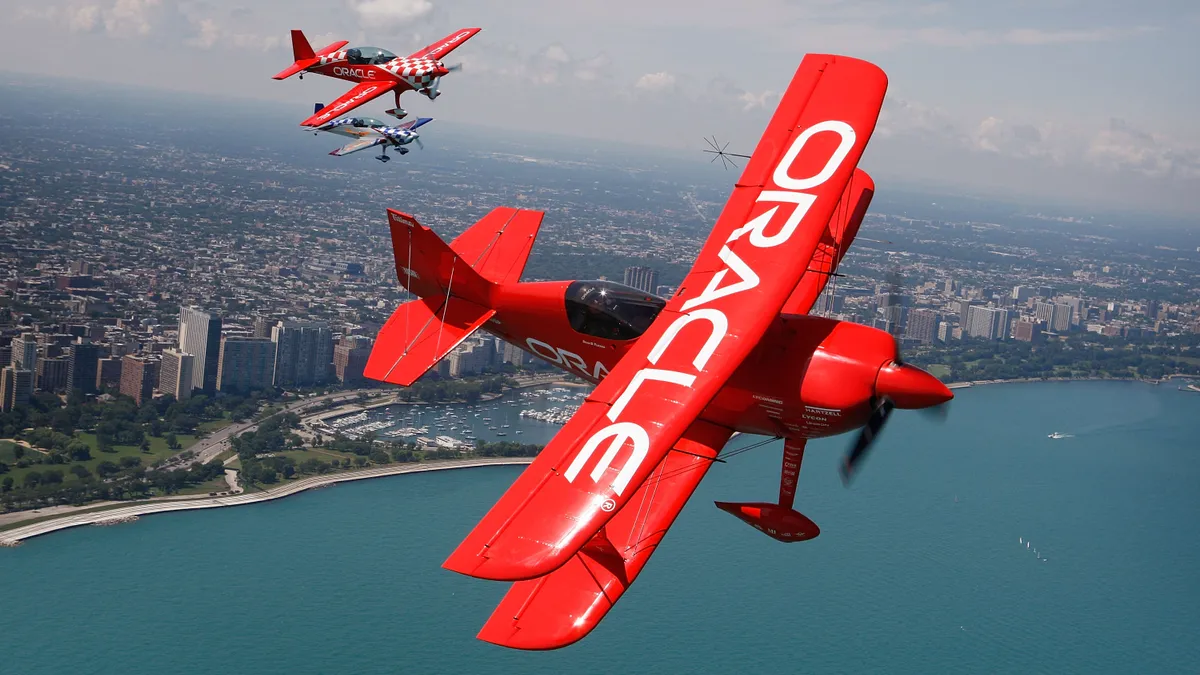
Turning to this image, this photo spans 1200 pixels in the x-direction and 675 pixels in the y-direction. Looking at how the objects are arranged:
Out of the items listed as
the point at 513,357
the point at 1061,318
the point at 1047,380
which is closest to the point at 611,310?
the point at 513,357

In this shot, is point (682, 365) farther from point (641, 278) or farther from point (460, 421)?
point (641, 278)

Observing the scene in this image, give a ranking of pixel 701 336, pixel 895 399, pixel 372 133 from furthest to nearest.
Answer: pixel 372 133 → pixel 895 399 → pixel 701 336

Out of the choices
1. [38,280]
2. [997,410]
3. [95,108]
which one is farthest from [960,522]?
[95,108]

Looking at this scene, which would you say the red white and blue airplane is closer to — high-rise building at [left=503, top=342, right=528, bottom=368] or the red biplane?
the red biplane

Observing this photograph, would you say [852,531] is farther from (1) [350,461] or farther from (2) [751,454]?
(1) [350,461]

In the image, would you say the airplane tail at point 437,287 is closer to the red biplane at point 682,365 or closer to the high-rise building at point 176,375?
the red biplane at point 682,365

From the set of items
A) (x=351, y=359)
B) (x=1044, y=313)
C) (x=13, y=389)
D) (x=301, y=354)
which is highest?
(x=1044, y=313)

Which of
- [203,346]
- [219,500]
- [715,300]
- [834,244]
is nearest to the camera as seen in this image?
[715,300]
